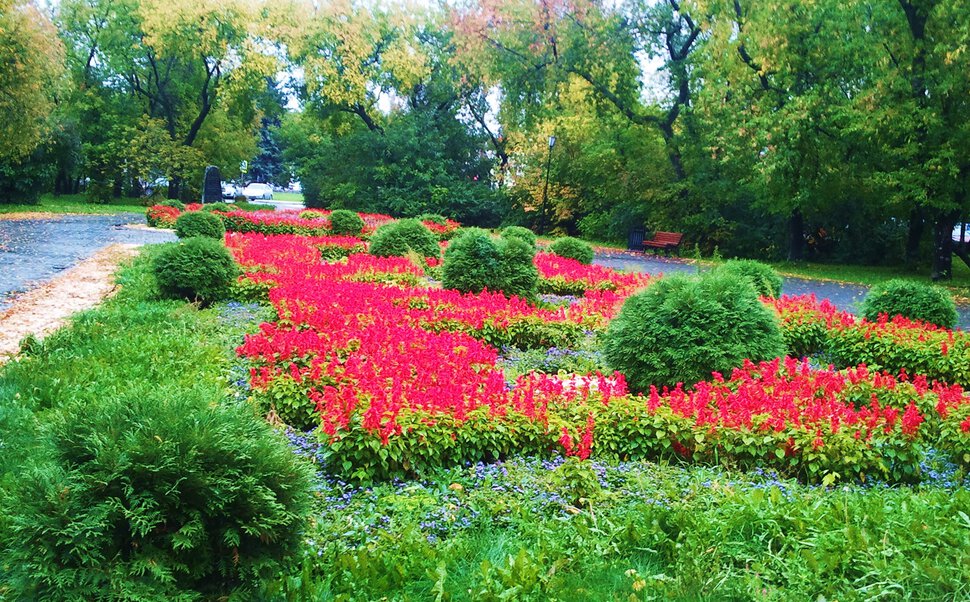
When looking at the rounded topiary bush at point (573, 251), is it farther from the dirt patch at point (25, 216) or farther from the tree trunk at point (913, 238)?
the dirt patch at point (25, 216)

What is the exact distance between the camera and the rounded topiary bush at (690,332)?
5520 millimetres

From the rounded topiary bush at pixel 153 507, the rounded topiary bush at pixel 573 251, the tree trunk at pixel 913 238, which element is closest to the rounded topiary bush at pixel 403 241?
the rounded topiary bush at pixel 573 251

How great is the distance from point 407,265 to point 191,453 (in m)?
9.63

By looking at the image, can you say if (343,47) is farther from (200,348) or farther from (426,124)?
(200,348)

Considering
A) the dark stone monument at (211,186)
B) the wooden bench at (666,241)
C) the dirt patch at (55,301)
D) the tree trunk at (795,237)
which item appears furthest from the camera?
the dark stone monument at (211,186)

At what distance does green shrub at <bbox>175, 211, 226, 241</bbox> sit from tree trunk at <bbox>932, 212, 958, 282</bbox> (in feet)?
52.8

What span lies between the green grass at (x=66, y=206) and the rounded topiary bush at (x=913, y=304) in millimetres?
26404

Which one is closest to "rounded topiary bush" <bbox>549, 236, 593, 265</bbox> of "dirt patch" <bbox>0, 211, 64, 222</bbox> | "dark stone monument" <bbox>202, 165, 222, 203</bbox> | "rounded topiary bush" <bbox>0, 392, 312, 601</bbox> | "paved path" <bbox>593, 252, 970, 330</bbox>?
"paved path" <bbox>593, 252, 970, 330</bbox>

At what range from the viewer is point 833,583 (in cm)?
270

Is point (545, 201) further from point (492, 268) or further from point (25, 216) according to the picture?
A: point (492, 268)

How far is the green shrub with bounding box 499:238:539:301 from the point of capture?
9734 mm

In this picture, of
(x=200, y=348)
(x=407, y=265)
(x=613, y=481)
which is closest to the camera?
(x=613, y=481)

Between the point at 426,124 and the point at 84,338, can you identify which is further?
the point at 426,124

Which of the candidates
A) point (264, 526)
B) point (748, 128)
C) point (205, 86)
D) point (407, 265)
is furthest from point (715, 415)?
point (205, 86)
